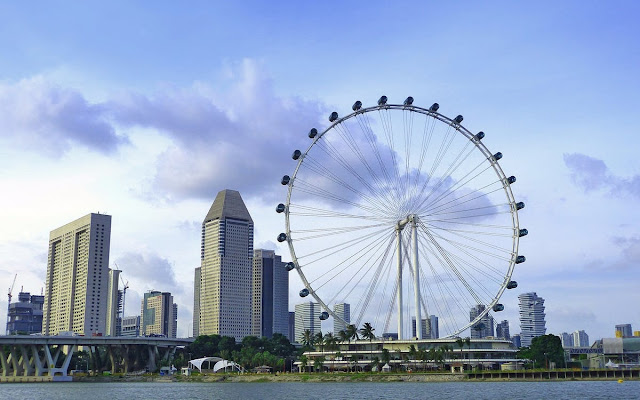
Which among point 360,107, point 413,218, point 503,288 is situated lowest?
point 503,288

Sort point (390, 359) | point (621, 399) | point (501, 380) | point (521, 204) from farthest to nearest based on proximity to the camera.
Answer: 1. point (390, 359)
2. point (501, 380)
3. point (521, 204)
4. point (621, 399)

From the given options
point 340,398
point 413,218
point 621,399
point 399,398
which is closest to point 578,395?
point 621,399

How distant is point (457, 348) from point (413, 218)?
68828 millimetres

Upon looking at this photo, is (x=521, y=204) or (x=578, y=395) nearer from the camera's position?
(x=578, y=395)

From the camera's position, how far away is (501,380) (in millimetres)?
149125

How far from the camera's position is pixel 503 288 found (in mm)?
136750

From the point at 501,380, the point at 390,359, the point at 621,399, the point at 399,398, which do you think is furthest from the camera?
the point at 390,359

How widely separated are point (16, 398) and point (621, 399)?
308 feet

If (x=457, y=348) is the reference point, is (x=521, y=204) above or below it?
above

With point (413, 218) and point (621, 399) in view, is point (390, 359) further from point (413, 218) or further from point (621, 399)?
point (621, 399)

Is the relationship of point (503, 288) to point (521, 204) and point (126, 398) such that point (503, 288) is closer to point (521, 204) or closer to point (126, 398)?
point (521, 204)

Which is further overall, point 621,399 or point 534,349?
point 534,349

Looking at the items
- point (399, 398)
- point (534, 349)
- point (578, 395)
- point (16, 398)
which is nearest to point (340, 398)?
point (399, 398)

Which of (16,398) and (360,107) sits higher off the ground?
(360,107)
